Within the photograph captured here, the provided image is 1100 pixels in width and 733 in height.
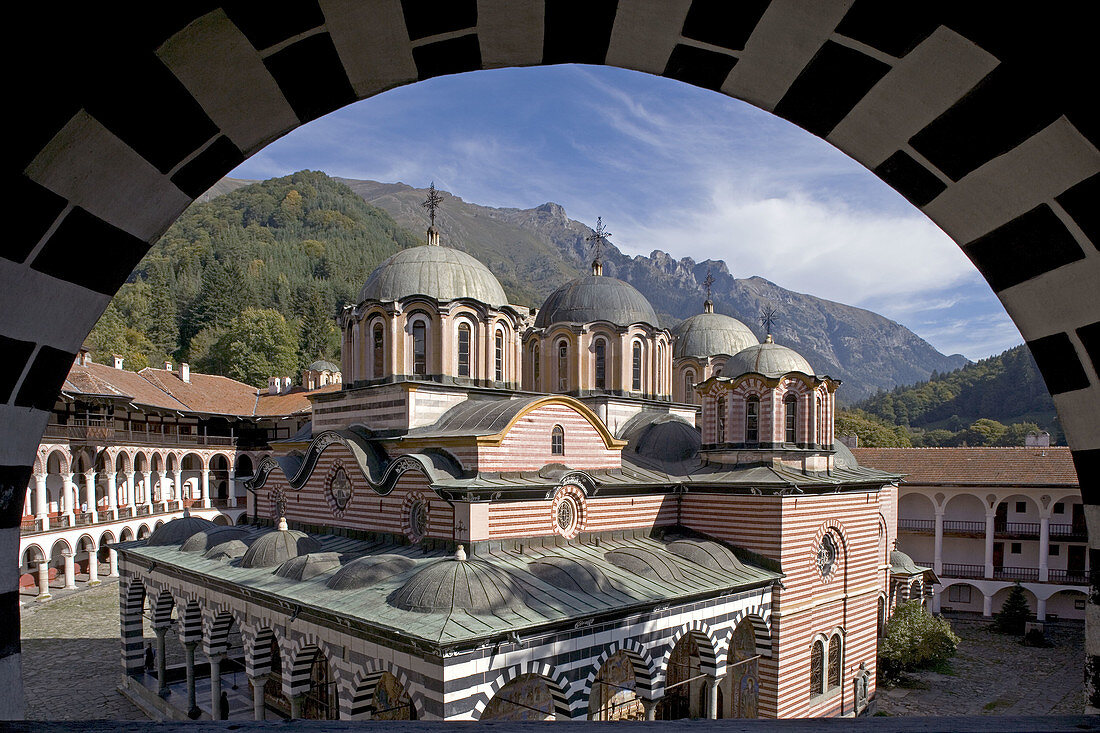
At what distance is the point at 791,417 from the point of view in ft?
54.0

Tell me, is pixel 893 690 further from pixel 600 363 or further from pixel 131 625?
pixel 131 625

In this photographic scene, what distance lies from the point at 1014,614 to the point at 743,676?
1727 cm

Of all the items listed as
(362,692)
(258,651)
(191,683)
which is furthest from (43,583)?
(362,692)

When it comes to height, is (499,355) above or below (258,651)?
above

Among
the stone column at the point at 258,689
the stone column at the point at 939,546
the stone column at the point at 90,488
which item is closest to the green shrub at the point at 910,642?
the stone column at the point at 939,546

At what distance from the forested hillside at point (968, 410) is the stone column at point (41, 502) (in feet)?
164

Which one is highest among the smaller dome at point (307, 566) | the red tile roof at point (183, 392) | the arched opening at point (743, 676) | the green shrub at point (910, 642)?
the red tile roof at point (183, 392)

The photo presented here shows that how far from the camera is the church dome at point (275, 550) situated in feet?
43.4

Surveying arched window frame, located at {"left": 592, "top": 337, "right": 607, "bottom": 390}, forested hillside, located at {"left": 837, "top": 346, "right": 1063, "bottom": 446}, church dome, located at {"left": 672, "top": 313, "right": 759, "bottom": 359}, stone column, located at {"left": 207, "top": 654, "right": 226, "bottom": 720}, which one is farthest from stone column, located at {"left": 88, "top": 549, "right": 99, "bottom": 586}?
forested hillside, located at {"left": 837, "top": 346, "right": 1063, "bottom": 446}

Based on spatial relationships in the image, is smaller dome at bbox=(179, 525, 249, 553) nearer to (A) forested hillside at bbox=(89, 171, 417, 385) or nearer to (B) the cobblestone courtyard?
(B) the cobblestone courtyard

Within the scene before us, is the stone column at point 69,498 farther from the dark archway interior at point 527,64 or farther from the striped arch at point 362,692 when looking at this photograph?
the dark archway interior at point 527,64

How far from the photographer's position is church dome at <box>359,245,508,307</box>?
1664 cm

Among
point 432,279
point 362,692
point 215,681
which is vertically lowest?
point 215,681

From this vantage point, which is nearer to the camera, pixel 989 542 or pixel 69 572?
pixel 69 572
